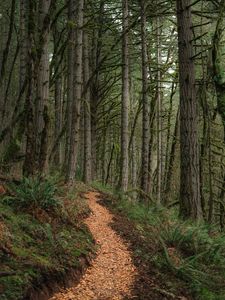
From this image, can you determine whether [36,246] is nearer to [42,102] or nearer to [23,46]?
[42,102]

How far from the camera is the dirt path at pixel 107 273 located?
5199 millimetres

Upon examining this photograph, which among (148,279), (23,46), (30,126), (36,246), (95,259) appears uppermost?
(23,46)

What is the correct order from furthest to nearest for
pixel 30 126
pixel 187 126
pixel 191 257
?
1. pixel 187 126
2. pixel 30 126
3. pixel 191 257

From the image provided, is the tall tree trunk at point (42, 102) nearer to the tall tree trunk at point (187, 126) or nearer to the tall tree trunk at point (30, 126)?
the tall tree trunk at point (30, 126)

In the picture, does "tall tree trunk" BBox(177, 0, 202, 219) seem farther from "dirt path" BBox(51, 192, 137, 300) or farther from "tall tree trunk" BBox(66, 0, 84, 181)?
"tall tree trunk" BBox(66, 0, 84, 181)

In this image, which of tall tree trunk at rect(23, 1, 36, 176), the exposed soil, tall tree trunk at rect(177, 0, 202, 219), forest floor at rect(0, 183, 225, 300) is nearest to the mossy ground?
forest floor at rect(0, 183, 225, 300)

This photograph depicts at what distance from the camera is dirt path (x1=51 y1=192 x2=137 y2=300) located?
205 inches

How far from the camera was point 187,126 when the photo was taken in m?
8.83

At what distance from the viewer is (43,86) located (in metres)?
9.06

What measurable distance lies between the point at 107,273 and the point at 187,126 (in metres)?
4.08

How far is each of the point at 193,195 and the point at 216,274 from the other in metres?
2.46

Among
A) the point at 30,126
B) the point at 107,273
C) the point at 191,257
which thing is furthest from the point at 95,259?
the point at 30,126

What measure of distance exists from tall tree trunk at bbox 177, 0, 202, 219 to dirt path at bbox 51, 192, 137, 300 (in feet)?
6.15

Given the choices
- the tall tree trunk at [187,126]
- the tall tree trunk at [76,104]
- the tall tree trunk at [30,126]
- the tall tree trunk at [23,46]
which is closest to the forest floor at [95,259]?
the tall tree trunk at [187,126]
